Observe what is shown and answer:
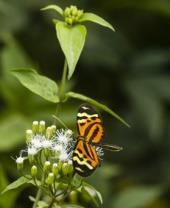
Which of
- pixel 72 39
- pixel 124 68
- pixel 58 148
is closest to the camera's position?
pixel 58 148

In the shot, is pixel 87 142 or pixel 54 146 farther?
pixel 54 146

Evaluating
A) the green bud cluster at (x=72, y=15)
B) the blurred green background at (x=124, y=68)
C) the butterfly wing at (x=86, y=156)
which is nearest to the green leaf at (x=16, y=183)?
the butterfly wing at (x=86, y=156)

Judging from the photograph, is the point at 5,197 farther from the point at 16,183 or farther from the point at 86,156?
the point at 86,156

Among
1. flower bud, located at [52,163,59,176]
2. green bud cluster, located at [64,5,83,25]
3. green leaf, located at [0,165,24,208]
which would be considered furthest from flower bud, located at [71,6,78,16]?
green leaf, located at [0,165,24,208]

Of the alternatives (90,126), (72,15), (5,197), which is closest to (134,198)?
(5,197)

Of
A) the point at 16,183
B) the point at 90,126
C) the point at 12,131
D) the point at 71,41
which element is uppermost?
the point at 71,41

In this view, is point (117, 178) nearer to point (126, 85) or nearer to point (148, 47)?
point (126, 85)

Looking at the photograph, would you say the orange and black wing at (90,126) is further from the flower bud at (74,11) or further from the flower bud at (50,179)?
the flower bud at (74,11)
